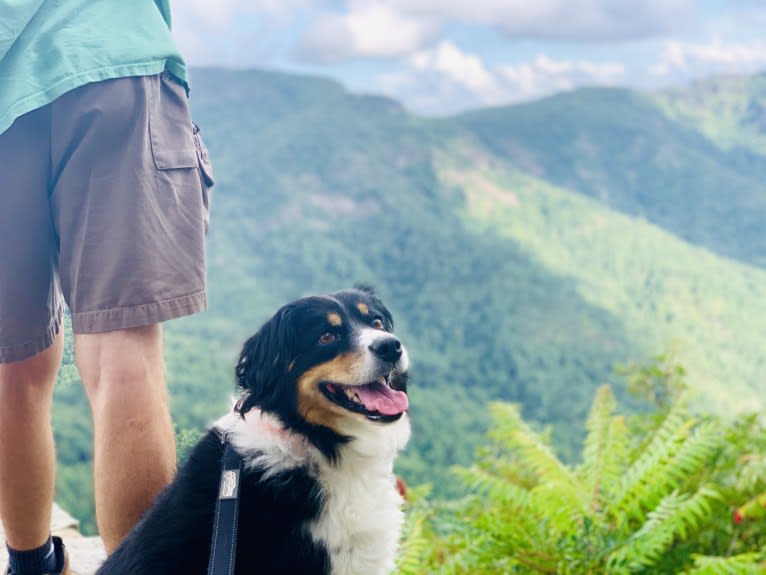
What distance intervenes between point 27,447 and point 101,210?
0.81 m

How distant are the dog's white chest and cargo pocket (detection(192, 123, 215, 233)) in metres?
0.78

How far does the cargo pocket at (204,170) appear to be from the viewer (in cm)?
221

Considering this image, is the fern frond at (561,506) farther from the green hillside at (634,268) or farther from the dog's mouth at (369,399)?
the green hillside at (634,268)

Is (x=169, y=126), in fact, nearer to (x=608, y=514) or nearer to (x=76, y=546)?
(x=76, y=546)

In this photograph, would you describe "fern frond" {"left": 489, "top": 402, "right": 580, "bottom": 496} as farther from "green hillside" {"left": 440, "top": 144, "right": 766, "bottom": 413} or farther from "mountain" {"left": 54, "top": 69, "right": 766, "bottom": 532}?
"green hillside" {"left": 440, "top": 144, "right": 766, "bottom": 413}

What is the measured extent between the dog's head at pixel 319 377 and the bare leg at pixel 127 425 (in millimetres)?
238

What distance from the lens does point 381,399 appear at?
2.11 meters

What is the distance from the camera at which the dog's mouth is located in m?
2.07

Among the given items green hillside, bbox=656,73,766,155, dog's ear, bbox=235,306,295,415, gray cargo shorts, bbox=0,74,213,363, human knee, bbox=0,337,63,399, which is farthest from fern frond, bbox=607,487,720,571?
green hillside, bbox=656,73,766,155

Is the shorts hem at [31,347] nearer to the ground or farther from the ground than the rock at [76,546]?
farther from the ground

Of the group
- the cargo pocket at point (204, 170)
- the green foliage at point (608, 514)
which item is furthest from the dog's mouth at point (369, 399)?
the green foliage at point (608, 514)

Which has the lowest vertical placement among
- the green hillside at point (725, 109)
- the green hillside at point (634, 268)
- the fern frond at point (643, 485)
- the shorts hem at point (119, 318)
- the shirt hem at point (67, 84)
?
the green hillside at point (634, 268)

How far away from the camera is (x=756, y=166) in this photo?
305 feet

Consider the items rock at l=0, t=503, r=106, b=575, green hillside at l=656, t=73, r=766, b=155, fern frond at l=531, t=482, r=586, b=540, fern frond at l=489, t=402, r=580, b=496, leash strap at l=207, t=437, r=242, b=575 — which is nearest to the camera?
leash strap at l=207, t=437, r=242, b=575
